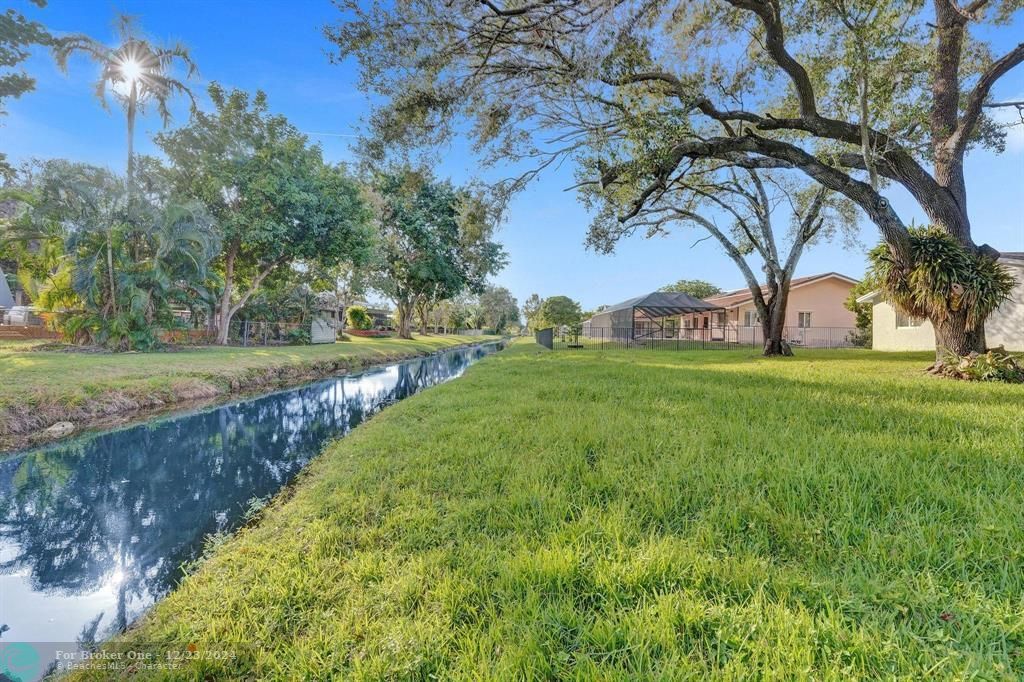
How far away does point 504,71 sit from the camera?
7.62 meters

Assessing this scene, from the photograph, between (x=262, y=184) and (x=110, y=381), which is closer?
(x=110, y=381)

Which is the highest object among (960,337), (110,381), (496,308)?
(496,308)

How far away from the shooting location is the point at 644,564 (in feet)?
6.29

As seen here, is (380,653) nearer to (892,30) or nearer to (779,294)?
(892,30)

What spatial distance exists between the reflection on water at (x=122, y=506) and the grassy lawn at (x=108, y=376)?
120 centimetres

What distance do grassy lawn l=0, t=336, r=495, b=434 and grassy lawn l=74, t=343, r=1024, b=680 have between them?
18.3 ft

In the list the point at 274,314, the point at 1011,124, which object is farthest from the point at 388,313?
the point at 1011,124

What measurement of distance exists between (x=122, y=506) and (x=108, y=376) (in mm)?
6014

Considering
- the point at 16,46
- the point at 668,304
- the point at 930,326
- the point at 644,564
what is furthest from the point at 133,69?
the point at 930,326

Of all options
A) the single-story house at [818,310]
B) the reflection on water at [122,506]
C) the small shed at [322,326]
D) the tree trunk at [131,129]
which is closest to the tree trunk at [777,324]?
the single-story house at [818,310]

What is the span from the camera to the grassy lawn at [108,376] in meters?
6.14

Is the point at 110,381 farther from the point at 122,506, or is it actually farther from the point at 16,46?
the point at 16,46

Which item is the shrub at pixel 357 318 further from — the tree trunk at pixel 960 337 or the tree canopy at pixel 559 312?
the tree trunk at pixel 960 337

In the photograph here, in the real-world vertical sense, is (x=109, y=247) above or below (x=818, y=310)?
above
